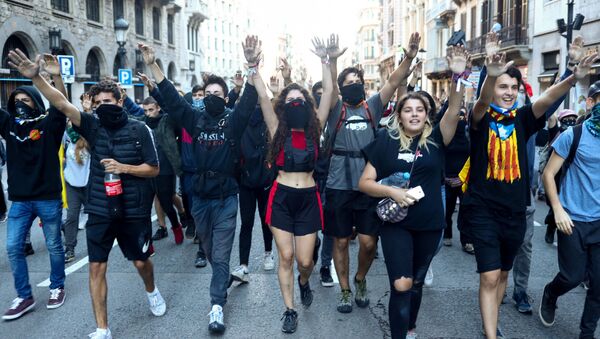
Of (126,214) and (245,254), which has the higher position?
(126,214)

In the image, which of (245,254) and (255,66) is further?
(245,254)

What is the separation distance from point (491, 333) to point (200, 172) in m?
2.68

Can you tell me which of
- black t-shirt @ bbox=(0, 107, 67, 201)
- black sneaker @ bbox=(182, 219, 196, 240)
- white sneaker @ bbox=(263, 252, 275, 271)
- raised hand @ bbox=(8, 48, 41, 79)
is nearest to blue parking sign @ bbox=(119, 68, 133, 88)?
black sneaker @ bbox=(182, 219, 196, 240)

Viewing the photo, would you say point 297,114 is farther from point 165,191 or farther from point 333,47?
point 165,191

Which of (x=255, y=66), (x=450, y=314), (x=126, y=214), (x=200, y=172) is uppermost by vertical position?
(x=255, y=66)

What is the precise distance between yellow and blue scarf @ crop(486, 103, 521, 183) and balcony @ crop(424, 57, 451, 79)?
106ft

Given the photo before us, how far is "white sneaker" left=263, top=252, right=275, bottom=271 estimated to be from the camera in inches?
244

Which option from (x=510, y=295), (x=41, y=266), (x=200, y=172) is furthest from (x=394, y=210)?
(x=41, y=266)

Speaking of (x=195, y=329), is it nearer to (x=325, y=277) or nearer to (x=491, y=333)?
(x=325, y=277)

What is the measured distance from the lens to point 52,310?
489cm

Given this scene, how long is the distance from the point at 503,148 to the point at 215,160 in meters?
2.36

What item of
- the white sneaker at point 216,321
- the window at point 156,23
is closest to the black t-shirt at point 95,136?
the white sneaker at point 216,321

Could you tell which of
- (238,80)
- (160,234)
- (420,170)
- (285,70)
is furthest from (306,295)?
(238,80)

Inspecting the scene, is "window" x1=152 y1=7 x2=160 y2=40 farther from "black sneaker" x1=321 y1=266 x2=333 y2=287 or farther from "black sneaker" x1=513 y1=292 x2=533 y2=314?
"black sneaker" x1=513 y1=292 x2=533 y2=314
